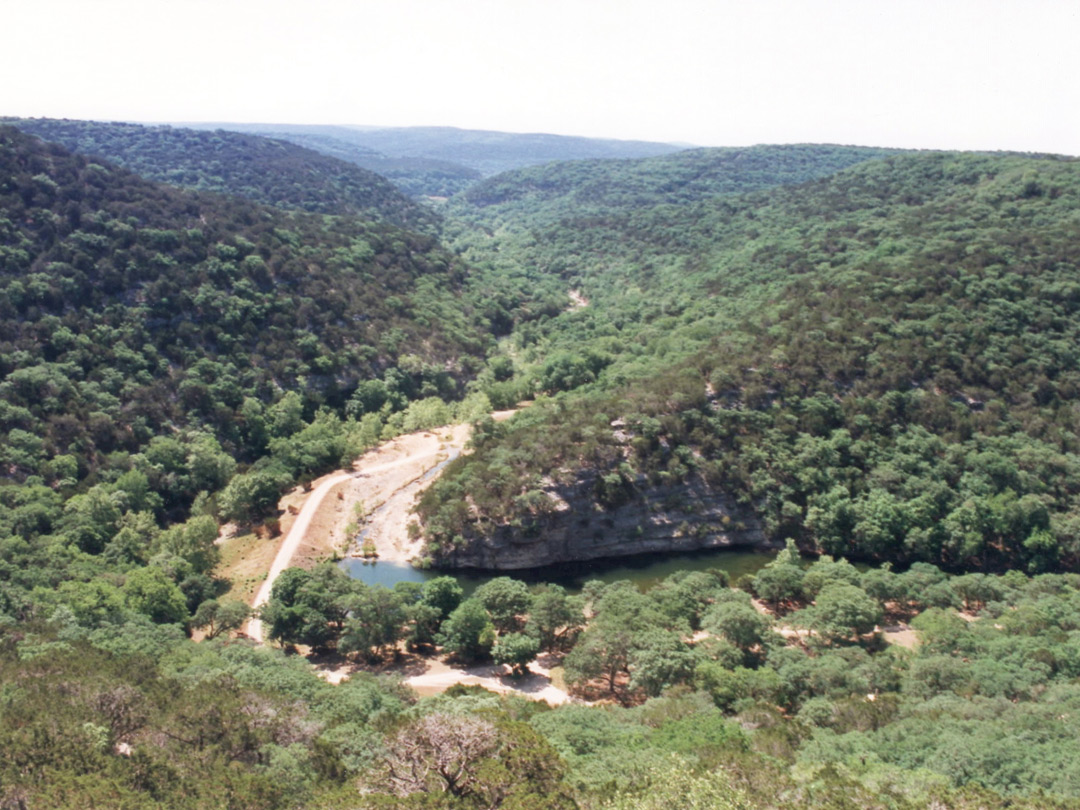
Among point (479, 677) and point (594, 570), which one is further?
point (594, 570)

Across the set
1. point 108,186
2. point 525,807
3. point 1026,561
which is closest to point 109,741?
point 525,807

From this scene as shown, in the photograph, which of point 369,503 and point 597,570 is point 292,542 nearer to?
point 369,503

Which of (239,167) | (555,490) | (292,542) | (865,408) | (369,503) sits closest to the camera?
(292,542)

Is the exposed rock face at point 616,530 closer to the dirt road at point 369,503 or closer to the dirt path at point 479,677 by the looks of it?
the dirt road at point 369,503

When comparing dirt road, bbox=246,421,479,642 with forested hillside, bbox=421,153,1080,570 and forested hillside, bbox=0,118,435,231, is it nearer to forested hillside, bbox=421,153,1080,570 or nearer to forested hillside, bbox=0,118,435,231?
forested hillside, bbox=421,153,1080,570

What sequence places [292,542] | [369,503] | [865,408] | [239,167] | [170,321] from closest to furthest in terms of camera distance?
1. [292,542]
2. [865,408]
3. [369,503]
4. [170,321]
5. [239,167]

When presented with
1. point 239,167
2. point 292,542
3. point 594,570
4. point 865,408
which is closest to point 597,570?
point 594,570
